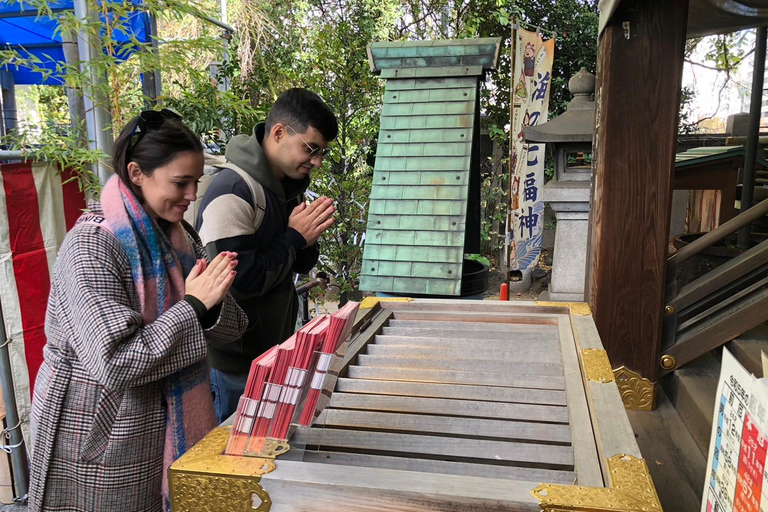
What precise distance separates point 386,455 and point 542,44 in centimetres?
732

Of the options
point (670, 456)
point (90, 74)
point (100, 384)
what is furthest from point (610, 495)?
point (90, 74)

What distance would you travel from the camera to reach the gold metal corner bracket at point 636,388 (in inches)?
126

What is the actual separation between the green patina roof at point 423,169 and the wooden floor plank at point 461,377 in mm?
2265

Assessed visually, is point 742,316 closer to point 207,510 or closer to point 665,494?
point 665,494

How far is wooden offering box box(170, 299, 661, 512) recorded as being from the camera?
1.20m

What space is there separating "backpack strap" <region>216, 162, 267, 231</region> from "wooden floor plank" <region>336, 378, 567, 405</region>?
2.34ft

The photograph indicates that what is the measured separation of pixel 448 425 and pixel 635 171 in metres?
2.09

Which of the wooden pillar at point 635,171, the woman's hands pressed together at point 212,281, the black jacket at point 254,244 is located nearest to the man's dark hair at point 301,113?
the black jacket at point 254,244

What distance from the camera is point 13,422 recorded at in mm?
2838

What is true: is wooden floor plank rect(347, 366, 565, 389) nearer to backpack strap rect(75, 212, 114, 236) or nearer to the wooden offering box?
the wooden offering box

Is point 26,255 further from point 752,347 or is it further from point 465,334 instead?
point 752,347

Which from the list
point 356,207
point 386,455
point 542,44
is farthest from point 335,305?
point 386,455

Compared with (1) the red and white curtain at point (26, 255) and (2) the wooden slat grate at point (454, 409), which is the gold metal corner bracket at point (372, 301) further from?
(1) the red and white curtain at point (26, 255)

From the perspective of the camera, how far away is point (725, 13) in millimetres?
4316
